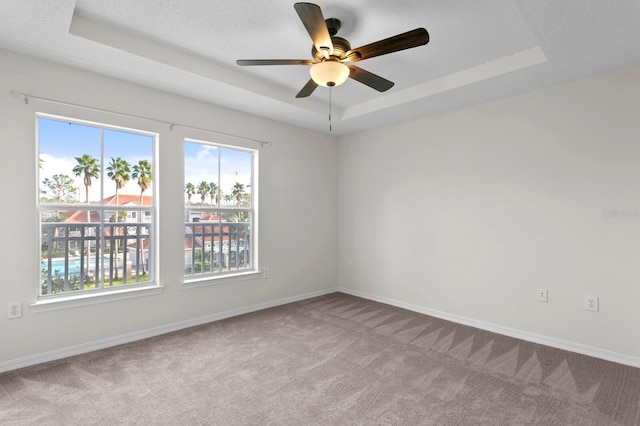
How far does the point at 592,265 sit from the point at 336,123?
3.08 metres

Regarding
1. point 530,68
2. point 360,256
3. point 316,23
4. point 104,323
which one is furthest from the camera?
point 360,256

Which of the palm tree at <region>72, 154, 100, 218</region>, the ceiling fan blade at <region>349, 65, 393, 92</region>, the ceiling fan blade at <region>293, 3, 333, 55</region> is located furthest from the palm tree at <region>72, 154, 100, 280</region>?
the ceiling fan blade at <region>349, 65, 393, 92</region>

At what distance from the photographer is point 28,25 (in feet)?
7.07

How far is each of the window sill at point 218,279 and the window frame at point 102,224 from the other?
31cm

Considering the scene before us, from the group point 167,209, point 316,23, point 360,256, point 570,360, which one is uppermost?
point 316,23

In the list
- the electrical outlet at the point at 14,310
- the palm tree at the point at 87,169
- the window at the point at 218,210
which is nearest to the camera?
the electrical outlet at the point at 14,310

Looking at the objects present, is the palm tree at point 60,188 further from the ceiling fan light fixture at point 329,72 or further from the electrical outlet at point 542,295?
the electrical outlet at point 542,295

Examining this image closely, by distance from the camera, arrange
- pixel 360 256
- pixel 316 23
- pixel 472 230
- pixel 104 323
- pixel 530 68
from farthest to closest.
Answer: pixel 360 256, pixel 472 230, pixel 104 323, pixel 530 68, pixel 316 23

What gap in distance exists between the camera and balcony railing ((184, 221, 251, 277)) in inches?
143

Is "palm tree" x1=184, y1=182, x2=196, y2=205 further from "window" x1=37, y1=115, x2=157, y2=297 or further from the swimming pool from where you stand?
the swimming pool

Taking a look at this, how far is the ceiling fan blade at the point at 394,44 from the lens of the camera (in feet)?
6.17

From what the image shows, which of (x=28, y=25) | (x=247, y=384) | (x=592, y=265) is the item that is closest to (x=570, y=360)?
(x=592, y=265)

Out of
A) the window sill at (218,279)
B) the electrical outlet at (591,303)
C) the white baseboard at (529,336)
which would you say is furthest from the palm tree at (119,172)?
the electrical outlet at (591,303)

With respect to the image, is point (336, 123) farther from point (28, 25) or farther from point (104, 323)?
point (104, 323)
